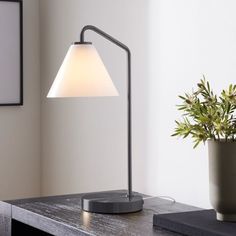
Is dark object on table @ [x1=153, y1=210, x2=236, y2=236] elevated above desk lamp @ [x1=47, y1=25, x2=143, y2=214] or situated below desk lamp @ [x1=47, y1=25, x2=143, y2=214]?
below

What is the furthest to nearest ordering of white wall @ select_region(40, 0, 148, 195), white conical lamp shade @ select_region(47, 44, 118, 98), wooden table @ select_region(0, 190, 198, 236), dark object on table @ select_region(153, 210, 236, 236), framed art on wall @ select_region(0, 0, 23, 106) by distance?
framed art on wall @ select_region(0, 0, 23, 106), white wall @ select_region(40, 0, 148, 195), white conical lamp shade @ select_region(47, 44, 118, 98), wooden table @ select_region(0, 190, 198, 236), dark object on table @ select_region(153, 210, 236, 236)

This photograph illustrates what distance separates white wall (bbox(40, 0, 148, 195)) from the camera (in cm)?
257

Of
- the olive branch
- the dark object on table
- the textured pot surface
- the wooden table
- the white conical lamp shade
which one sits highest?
the white conical lamp shade

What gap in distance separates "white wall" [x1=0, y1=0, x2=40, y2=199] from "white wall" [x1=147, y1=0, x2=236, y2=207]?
814 millimetres

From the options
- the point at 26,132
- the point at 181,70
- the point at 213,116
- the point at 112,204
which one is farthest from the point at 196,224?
the point at 26,132

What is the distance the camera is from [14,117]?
312 cm

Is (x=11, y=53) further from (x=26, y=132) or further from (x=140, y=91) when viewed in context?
(x=140, y=91)

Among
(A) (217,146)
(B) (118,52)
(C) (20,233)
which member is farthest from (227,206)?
(B) (118,52)

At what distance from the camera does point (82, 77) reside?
2.13 meters

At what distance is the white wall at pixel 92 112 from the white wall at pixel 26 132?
4 centimetres

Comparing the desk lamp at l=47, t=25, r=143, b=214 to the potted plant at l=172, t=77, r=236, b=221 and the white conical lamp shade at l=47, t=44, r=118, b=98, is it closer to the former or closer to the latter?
the white conical lamp shade at l=47, t=44, r=118, b=98

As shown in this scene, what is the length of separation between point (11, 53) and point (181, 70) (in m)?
1.01

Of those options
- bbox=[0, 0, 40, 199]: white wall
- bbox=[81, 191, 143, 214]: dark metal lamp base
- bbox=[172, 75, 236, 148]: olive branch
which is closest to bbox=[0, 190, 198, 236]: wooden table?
bbox=[81, 191, 143, 214]: dark metal lamp base

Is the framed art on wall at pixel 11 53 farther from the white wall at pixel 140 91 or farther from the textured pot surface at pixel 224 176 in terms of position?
the textured pot surface at pixel 224 176
